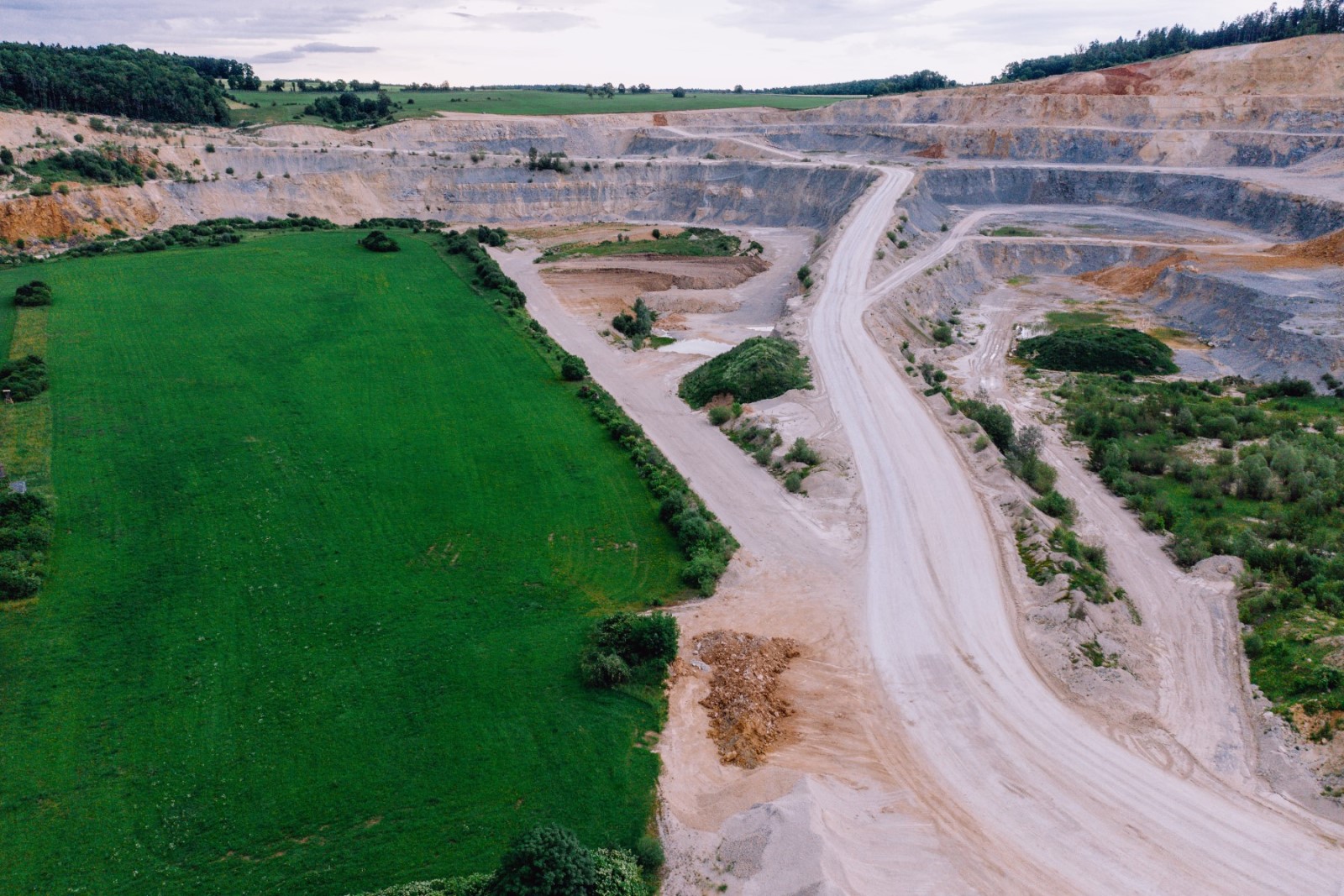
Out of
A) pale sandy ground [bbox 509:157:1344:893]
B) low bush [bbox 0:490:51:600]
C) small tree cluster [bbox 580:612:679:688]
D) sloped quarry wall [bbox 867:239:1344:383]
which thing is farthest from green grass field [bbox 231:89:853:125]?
small tree cluster [bbox 580:612:679:688]

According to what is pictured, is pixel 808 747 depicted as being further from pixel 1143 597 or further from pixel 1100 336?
pixel 1100 336

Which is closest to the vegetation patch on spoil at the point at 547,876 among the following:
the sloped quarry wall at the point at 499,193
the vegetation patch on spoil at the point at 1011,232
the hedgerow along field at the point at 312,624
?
the hedgerow along field at the point at 312,624

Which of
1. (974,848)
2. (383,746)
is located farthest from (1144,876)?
(383,746)

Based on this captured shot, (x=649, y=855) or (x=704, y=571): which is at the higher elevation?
(x=704, y=571)

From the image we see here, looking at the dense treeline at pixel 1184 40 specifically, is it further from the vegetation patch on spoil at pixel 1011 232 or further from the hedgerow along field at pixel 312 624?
the hedgerow along field at pixel 312 624

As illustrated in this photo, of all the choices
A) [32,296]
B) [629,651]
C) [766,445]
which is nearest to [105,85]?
[32,296]

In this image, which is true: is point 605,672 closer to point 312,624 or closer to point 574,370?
point 312,624
